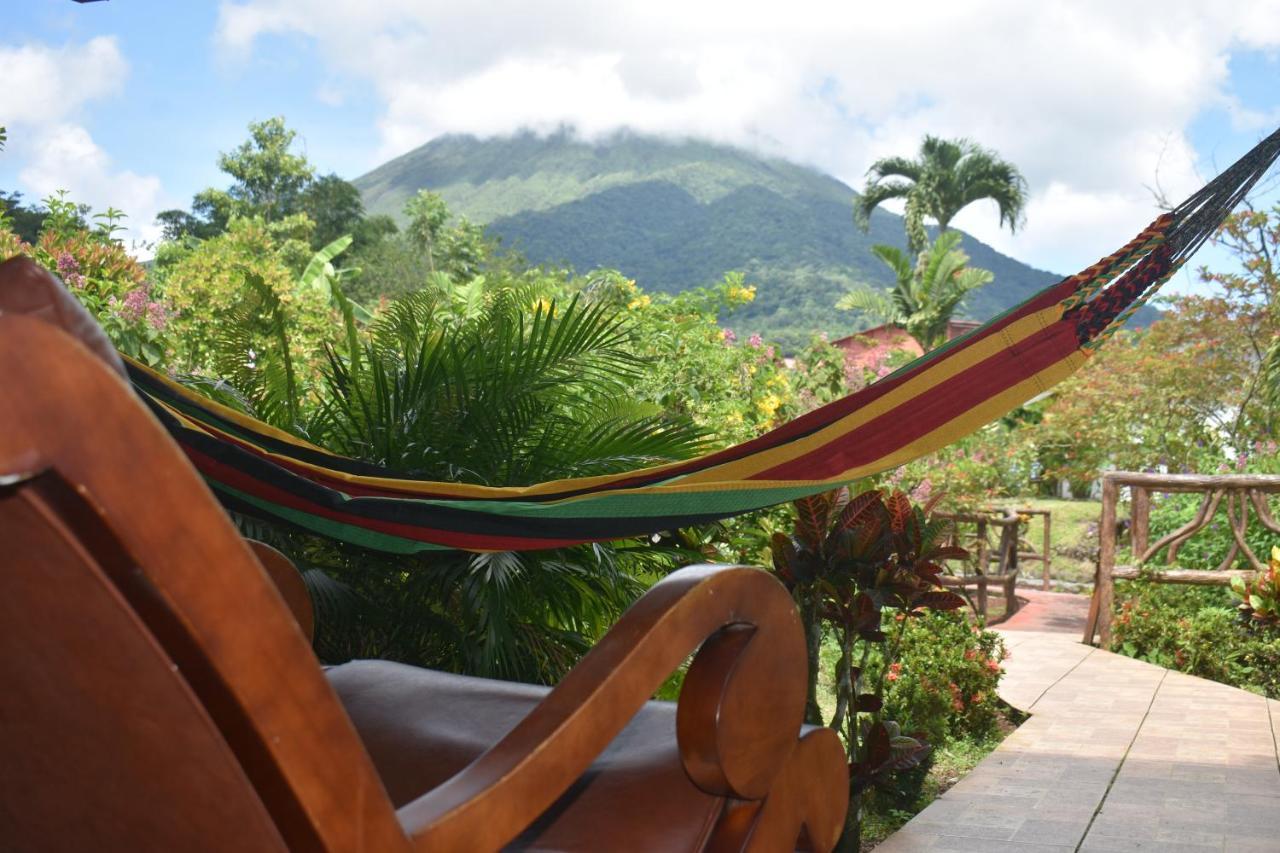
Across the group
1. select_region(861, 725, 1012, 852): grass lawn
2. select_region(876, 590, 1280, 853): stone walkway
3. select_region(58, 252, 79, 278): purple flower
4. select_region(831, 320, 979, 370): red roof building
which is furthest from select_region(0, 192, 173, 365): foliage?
select_region(831, 320, 979, 370): red roof building

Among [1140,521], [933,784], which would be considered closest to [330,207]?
[1140,521]

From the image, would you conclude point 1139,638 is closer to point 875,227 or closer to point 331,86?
point 875,227

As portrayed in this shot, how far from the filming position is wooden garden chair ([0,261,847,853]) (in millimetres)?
494

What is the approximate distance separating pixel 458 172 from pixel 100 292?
2882 inches

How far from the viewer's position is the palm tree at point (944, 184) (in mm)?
24844

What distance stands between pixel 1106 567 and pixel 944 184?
20.9 meters

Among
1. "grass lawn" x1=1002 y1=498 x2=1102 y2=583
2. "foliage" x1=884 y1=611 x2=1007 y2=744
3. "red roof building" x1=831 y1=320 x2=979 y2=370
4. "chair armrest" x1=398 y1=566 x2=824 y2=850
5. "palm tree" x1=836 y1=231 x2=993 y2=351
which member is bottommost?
"grass lawn" x1=1002 y1=498 x2=1102 y2=583

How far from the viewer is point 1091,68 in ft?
347

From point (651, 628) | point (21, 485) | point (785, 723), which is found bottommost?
point (785, 723)

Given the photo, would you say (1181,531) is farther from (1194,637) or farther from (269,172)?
(269,172)

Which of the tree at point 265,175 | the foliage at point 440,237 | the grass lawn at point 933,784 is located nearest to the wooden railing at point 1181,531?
the grass lawn at point 933,784

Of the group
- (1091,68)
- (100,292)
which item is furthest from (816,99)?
(100,292)

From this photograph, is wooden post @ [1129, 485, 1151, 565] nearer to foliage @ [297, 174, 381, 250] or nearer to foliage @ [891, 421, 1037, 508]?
foliage @ [891, 421, 1037, 508]

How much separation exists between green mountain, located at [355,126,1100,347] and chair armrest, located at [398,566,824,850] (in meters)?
40.1
